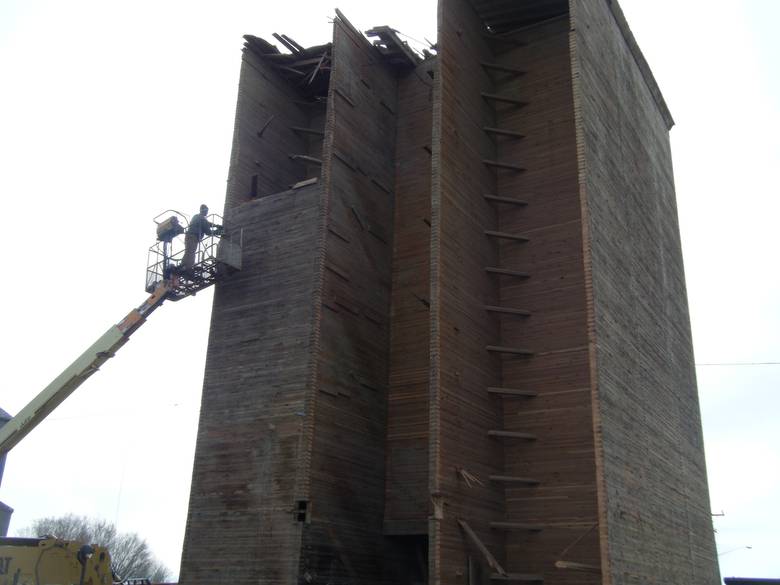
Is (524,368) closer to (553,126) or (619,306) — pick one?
(619,306)

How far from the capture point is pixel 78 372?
1969 cm

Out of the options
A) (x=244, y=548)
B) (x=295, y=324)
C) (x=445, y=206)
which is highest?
(x=445, y=206)

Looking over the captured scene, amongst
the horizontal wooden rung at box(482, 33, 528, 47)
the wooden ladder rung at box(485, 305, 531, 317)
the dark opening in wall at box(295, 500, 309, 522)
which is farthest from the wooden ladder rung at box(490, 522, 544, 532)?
the horizontal wooden rung at box(482, 33, 528, 47)

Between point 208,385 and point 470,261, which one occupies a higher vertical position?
point 470,261

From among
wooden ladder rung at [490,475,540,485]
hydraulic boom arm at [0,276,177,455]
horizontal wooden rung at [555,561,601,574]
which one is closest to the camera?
horizontal wooden rung at [555,561,601,574]

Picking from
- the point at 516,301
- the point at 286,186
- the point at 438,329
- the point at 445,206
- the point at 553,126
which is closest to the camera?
the point at 438,329

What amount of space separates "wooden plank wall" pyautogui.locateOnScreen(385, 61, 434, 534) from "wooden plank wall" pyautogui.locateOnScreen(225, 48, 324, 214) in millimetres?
3209

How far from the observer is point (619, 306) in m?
18.4

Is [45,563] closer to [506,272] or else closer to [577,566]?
[577,566]

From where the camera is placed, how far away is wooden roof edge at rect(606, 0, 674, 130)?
2296cm

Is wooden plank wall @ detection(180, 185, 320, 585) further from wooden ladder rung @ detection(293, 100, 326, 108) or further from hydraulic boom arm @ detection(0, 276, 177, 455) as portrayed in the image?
wooden ladder rung @ detection(293, 100, 326, 108)

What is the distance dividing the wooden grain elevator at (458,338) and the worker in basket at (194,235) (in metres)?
0.93

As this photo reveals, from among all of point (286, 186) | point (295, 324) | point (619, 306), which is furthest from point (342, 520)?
point (286, 186)

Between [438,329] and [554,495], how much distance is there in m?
4.39
